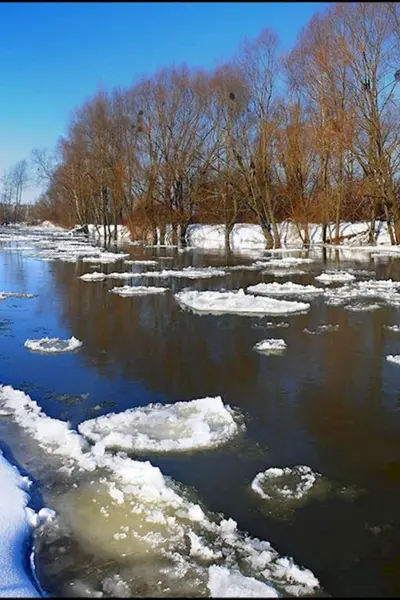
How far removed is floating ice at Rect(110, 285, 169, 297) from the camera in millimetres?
12002

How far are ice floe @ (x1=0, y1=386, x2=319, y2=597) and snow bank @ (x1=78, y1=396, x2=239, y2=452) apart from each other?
0.32m

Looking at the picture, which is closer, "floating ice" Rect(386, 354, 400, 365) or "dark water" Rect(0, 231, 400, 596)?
"dark water" Rect(0, 231, 400, 596)

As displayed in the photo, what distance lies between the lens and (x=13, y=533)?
111 inches

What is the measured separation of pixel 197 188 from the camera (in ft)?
121

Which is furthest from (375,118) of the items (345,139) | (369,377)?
(369,377)

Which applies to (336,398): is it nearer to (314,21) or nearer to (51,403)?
(51,403)

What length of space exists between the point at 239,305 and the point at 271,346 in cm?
307

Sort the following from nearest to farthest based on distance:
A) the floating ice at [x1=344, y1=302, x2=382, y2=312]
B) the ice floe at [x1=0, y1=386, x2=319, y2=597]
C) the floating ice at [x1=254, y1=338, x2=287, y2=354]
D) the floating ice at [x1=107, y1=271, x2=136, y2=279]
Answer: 1. the ice floe at [x1=0, y1=386, x2=319, y2=597]
2. the floating ice at [x1=254, y1=338, x2=287, y2=354]
3. the floating ice at [x1=344, y1=302, x2=382, y2=312]
4. the floating ice at [x1=107, y1=271, x2=136, y2=279]

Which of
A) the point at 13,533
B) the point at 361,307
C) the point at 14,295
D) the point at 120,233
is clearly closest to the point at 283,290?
the point at 361,307

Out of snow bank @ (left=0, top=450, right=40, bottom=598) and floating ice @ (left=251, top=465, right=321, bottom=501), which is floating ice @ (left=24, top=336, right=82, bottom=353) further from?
floating ice @ (left=251, top=465, right=321, bottom=501)

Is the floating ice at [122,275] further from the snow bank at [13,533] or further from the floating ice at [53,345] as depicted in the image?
the snow bank at [13,533]

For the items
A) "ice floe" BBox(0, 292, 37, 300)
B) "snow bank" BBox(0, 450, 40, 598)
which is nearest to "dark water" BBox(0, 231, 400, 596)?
"snow bank" BBox(0, 450, 40, 598)

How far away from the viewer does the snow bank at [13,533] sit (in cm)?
238

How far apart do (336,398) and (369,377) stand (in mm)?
820
